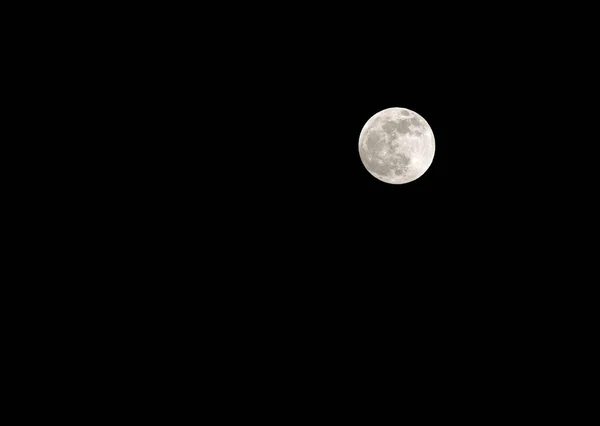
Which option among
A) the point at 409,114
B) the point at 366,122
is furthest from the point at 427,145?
the point at 366,122

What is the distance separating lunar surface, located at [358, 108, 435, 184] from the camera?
501cm

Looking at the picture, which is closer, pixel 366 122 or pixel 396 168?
pixel 396 168

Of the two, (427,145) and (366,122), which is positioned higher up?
(366,122)

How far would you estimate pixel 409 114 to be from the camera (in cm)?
516

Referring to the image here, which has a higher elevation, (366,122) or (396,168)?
(366,122)

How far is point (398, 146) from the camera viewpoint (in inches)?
197

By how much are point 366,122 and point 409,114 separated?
50cm

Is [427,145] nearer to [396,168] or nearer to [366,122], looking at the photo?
[396,168]

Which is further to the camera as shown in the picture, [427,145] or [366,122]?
[366,122]

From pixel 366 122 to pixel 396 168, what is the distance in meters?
0.72

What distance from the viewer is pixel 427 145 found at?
5.08 metres

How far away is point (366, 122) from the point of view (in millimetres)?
5410

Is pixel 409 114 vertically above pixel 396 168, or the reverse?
pixel 409 114

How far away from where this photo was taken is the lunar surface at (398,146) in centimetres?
501
